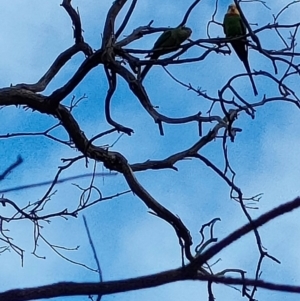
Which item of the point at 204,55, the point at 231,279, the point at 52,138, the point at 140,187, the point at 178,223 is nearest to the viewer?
the point at 231,279

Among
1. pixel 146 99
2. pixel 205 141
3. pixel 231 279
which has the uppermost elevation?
pixel 205 141

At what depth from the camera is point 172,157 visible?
260 cm

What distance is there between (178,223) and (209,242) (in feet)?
1.41

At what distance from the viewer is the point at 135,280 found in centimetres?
100

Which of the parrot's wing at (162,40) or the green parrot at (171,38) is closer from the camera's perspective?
the green parrot at (171,38)

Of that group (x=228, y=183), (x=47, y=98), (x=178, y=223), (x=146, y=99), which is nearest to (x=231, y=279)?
(x=228, y=183)

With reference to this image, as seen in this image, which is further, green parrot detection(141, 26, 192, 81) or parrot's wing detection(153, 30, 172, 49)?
parrot's wing detection(153, 30, 172, 49)

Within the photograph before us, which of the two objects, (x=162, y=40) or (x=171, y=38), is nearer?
(x=171, y=38)

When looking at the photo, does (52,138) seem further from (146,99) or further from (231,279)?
(231,279)

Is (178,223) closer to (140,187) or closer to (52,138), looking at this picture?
(140,187)

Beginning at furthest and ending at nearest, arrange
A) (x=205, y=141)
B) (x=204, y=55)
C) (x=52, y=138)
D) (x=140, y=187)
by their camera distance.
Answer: (x=205, y=141)
(x=52, y=138)
(x=140, y=187)
(x=204, y=55)

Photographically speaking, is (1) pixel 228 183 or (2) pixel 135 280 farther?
(1) pixel 228 183

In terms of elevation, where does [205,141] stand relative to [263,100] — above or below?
above

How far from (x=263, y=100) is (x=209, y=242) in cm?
53
